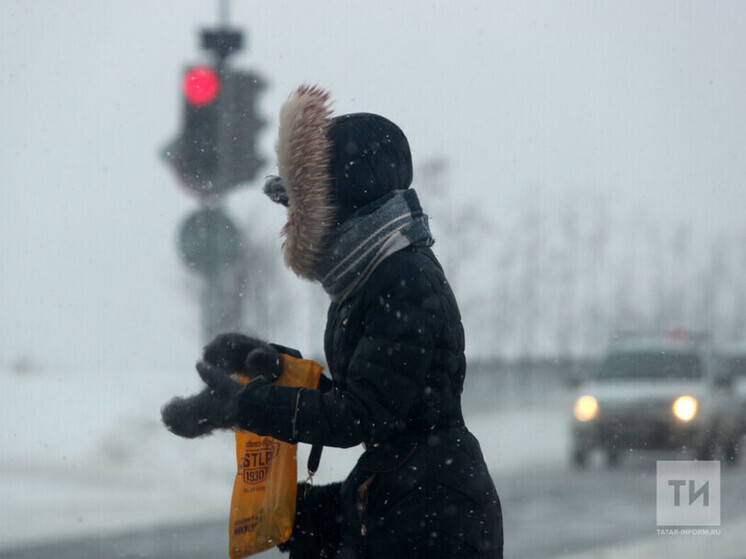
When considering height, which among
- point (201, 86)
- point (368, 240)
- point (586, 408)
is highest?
point (201, 86)

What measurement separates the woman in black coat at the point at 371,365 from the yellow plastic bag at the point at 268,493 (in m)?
0.04

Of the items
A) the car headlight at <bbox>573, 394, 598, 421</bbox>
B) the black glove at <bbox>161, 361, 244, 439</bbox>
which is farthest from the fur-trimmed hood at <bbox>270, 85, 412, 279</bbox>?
the car headlight at <bbox>573, 394, 598, 421</bbox>

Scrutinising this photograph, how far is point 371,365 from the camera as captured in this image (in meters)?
1.83

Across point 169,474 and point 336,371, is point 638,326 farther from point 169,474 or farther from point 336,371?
point 336,371

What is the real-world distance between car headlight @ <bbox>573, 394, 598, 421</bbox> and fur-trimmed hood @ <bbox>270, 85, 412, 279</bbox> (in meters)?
9.35

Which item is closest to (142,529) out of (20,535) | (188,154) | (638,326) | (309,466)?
(20,535)

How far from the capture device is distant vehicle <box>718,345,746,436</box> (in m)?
11.0

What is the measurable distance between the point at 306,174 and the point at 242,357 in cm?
37

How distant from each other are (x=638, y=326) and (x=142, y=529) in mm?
23308

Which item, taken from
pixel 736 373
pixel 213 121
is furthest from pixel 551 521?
pixel 736 373

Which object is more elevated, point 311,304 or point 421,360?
point 311,304

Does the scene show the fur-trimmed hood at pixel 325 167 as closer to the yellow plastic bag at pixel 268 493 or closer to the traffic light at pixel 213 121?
the yellow plastic bag at pixel 268 493

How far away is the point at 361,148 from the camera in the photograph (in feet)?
6.63

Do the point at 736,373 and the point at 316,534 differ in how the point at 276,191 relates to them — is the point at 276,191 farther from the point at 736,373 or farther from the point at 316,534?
the point at 736,373
